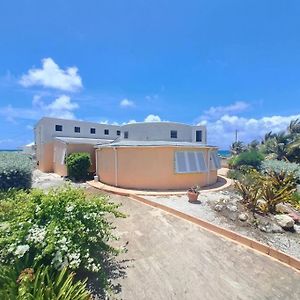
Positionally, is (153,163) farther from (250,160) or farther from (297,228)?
(250,160)

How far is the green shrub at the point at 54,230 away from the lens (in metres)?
4.55

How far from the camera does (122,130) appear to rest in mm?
25750

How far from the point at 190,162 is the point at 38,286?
489 inches

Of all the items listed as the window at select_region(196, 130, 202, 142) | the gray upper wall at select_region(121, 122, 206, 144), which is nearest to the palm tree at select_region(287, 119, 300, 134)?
the window at select_region(196, 130, 202, 142)

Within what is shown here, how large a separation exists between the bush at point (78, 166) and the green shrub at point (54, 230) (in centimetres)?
1400

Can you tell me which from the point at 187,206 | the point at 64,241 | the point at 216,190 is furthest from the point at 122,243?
the point at 216,190

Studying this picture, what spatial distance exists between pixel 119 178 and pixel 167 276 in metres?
10.6

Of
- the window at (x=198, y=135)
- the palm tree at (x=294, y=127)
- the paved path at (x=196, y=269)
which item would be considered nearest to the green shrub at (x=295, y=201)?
the paved path at (x=196, y=269)

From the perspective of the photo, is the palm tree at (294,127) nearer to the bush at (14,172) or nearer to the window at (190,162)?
the window at (190,162)

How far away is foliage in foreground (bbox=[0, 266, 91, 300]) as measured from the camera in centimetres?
387

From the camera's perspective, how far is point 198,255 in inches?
265

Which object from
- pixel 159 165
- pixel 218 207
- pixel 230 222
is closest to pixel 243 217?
pixel 230 222

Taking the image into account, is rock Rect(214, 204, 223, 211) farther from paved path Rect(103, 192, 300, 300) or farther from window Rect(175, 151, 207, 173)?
window Rect(175, 151, 207, 173)

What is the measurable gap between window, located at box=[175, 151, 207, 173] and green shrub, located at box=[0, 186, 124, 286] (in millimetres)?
9565
